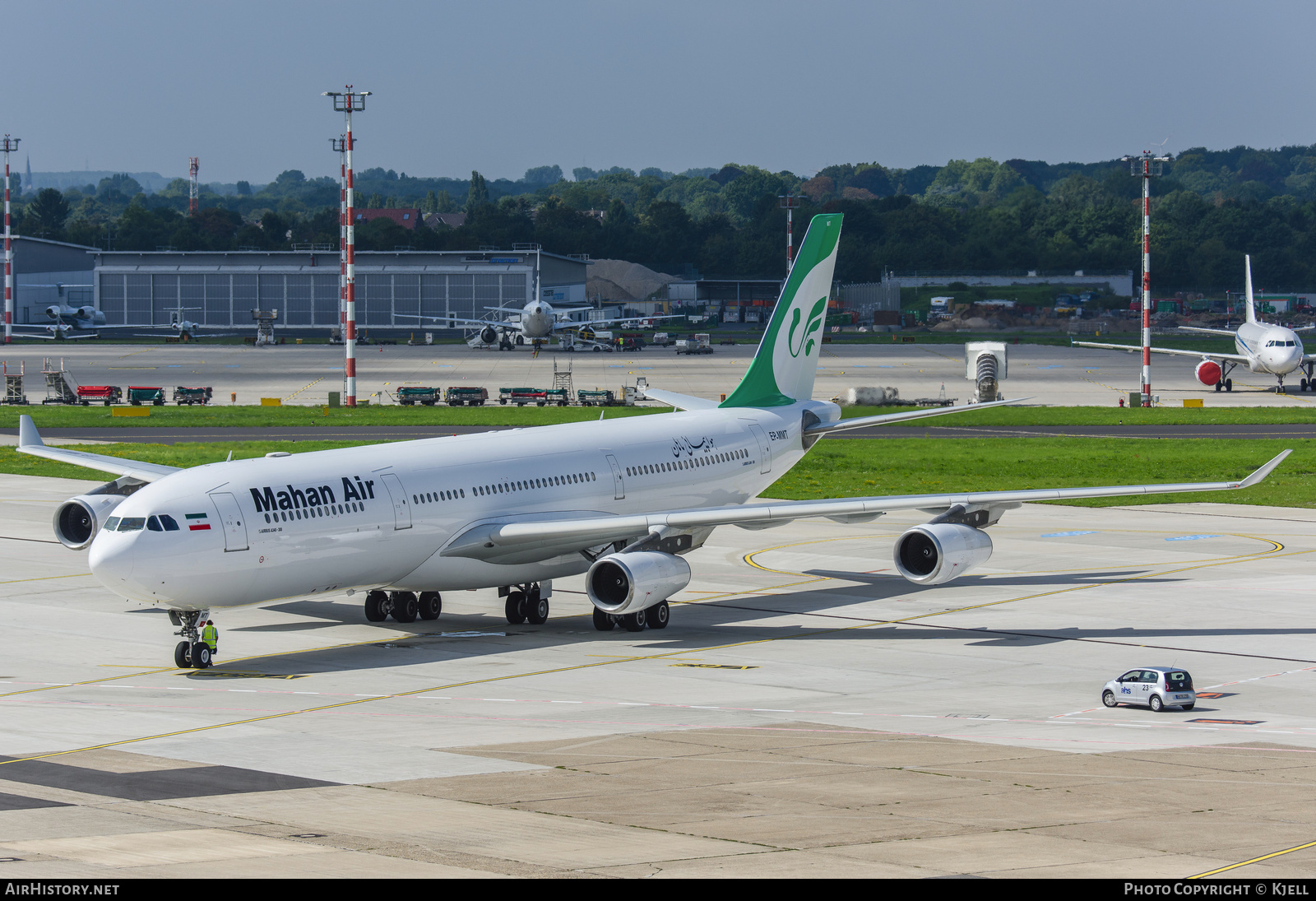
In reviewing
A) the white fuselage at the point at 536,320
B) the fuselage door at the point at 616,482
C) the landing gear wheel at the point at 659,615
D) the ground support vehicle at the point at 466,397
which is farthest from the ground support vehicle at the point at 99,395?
the landing gear wheel at the point at 659,615

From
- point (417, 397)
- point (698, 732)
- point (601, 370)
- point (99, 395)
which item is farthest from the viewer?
point (601, 370)

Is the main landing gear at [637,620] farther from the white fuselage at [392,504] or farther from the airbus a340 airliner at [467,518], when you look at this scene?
the white fuselage at [392,504]

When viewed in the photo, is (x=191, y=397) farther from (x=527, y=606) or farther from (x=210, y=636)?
(x=210, y=636)

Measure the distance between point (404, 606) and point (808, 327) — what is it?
1755 centimetres

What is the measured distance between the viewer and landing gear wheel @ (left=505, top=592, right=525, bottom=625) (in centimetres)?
3681

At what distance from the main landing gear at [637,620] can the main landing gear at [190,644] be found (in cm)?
888

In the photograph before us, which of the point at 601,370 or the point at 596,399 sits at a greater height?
the point at 601,370

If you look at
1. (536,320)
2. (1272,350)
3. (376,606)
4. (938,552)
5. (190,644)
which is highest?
(536,320)

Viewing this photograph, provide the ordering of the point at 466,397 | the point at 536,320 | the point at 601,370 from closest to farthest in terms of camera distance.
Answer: the point at 466,397 < the point at 601,370 < the point at 536,320

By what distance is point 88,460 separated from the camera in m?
41.1

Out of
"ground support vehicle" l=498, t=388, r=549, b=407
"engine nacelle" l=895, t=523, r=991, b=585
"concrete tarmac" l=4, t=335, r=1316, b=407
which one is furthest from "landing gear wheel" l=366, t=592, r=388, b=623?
"concrete tarmac" l=4, t=335, r=1316, b=407

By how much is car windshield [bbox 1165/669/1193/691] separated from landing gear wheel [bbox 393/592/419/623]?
1814 centimetres

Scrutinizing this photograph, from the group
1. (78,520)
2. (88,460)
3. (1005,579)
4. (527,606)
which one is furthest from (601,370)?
(527,606)

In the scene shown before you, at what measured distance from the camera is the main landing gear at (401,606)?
120 feet
